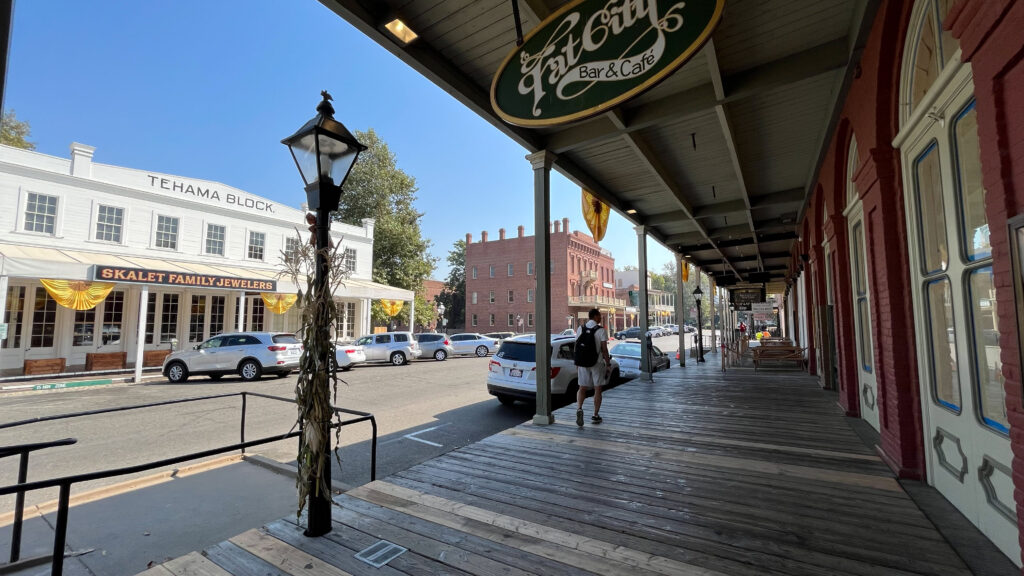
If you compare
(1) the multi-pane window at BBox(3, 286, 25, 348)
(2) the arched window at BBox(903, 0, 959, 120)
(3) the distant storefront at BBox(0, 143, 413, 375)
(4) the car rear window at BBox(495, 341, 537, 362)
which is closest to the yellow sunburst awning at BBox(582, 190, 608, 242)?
(4) the car rear window at BBox(495, 341, 537, 362)

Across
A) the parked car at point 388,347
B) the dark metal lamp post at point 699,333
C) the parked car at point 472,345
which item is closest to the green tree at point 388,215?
the parked car at point 472,345

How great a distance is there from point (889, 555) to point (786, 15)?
15.1 ft

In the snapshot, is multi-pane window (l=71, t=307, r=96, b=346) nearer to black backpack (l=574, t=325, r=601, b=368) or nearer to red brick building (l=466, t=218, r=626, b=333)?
black backpack (l=574, t=325, r=601, b=368)

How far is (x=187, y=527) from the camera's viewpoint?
408 centimetres

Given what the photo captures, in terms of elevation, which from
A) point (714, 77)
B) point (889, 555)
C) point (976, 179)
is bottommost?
point (889, 555)

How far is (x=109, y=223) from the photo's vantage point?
16.5m

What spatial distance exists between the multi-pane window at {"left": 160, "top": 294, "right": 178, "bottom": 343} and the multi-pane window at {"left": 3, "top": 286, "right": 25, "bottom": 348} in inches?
145

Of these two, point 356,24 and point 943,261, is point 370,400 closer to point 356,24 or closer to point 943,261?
point 356,24

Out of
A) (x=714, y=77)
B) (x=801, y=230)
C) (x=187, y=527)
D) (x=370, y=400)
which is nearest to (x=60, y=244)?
(x=370, y=400)

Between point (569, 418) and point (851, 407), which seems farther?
point (569, 418)

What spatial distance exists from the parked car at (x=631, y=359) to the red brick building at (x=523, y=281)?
27629mm

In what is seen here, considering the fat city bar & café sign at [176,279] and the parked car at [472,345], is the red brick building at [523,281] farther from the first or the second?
the fat city bar & café sign at [176,279]

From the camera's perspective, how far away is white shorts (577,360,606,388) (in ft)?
21.5

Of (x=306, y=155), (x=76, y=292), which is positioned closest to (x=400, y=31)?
(x=306, y=155)
